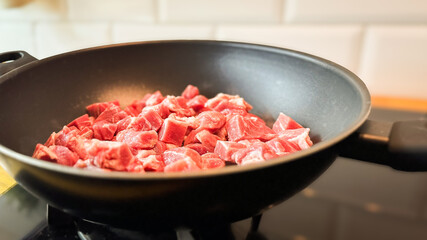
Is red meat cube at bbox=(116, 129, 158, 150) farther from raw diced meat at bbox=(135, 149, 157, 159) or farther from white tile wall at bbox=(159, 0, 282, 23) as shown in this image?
white tile wall at bbox=(159, 0, 282, 23)

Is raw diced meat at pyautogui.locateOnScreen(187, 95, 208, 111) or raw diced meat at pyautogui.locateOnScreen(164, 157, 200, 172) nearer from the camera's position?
raw diced meat at pyautogui.locateOnScreen(164, 157, 200, 172)

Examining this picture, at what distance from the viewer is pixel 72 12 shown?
1.59 meters

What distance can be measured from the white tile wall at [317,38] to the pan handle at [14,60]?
0.74 m

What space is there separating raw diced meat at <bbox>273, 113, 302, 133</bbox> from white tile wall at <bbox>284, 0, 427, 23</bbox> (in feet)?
1.57

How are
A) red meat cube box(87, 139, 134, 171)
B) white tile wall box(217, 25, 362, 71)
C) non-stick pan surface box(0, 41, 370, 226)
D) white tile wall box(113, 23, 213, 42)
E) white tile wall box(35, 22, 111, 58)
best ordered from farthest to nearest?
white tile wall box(35, 22, 111, 58) → white tile wall box(113, 23, 213, 42) → white tile wall box(217, 25, 362, 71) → red meat cube box(87, 139, 134, 171) → non-stick pan surface box(0, 41, 370, 226)

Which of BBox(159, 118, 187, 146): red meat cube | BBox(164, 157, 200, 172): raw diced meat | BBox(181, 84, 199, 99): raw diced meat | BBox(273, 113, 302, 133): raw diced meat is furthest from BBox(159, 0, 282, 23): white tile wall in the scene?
BBox(164, 157, 200, 172): raw diced meat

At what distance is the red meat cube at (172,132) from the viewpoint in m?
0.91

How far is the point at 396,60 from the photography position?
3.93ft

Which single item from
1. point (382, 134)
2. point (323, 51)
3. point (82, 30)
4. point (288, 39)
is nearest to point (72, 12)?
point (82, 30)

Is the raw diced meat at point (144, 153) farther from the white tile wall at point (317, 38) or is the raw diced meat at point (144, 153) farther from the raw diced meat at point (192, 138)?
the white tile wall at point (317, 38)

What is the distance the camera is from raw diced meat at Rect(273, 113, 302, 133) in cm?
91

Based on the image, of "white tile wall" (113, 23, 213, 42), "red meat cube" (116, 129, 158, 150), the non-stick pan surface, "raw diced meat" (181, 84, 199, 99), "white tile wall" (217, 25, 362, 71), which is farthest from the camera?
"white tile wall" (113, 23, 213, 42)

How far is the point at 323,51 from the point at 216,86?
428 mm

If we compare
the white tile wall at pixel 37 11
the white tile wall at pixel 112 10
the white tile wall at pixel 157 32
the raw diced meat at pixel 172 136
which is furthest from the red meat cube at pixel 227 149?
the white tile wall at pixel 37 11
